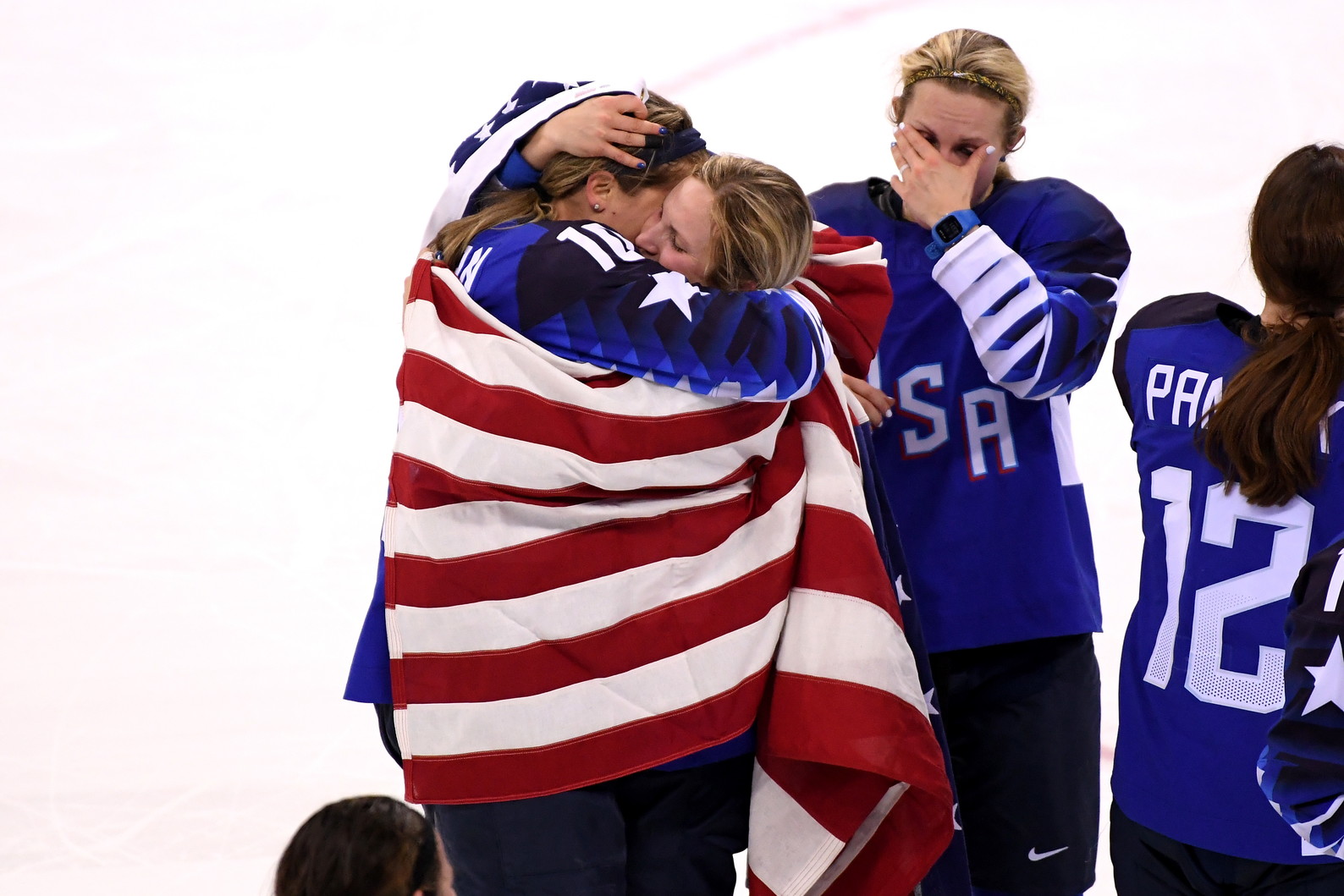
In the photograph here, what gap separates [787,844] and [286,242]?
209cm

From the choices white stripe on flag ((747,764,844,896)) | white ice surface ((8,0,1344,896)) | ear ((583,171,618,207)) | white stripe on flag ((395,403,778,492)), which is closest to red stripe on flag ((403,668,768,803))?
white stripe on flag ((747,764,844,896))

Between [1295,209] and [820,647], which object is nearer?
[1295,209]

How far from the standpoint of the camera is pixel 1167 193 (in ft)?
10.0

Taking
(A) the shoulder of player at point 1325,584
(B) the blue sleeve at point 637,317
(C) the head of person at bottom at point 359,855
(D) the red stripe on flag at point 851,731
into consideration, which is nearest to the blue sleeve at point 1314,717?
(A) the shoulder of player at point 1325,584

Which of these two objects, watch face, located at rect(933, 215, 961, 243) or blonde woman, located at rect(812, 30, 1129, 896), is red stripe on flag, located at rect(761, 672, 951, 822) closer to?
blonde woman, located at rect(812, 30, 1129, 896)

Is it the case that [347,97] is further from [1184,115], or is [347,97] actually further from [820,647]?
[820,647]

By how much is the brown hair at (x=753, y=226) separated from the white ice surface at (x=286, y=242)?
4.54 ft

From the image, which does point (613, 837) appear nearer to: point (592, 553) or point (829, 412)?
point (592, 553)

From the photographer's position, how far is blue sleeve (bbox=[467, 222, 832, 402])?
126 cm

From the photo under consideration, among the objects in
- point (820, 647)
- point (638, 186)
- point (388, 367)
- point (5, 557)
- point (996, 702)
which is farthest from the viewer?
point (388, 367)

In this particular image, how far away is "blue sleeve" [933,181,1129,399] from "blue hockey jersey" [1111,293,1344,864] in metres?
0.14

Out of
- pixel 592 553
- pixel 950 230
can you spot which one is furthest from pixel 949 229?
pixel 592 553

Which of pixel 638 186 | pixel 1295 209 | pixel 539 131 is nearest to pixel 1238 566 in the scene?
pixel 1295 209

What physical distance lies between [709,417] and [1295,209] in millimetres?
551
